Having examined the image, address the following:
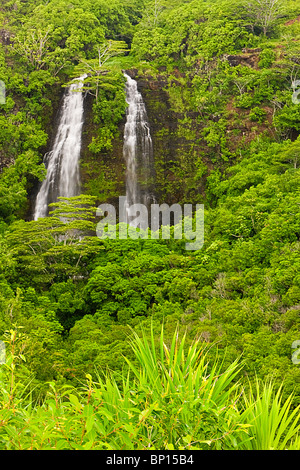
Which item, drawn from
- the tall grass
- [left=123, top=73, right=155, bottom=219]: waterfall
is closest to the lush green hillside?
the tall grass

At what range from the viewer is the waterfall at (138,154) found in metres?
27.1

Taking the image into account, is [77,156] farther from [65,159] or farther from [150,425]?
[150,425]

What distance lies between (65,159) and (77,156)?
30.8 inches

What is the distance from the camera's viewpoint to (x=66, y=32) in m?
34.1

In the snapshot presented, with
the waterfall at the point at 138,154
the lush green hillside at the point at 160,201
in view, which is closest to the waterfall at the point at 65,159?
the lush green hillside at the point at 160,201

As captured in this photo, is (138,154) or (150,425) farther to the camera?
(138,154)

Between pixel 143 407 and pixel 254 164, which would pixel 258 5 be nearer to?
pixel 254 164

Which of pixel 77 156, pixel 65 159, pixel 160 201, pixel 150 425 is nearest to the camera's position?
pixel 150 425

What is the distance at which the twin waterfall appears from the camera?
26672 mm

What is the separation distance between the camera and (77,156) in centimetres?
2780

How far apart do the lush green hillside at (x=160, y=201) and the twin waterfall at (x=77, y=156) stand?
0.60 meters

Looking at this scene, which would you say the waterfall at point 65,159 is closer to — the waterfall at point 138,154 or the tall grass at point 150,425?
the waterfall at point 138,154

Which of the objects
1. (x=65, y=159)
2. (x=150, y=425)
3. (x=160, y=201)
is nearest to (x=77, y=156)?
(x=65, y=159)

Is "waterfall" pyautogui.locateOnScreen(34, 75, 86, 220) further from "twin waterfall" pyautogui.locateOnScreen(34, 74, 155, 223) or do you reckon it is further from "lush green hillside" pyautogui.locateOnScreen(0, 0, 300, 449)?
"lush green hillside" pyautogui.locateOnScreen(0, 0, 300, 449)
